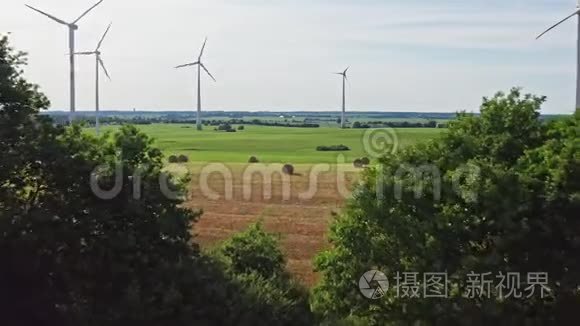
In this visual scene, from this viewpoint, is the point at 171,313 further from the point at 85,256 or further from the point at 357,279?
the point at 357,279

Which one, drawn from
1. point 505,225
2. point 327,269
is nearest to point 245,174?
point 327,269

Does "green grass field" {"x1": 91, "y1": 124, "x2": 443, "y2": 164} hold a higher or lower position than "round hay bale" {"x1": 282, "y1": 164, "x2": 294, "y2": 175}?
higher

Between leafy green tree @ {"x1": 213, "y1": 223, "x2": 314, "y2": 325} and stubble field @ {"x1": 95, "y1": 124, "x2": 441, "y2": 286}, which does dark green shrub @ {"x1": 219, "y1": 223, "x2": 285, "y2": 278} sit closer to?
leafy green tree @ {"x1": 213, "y1": 223, "x2": 314, "y2": 325}

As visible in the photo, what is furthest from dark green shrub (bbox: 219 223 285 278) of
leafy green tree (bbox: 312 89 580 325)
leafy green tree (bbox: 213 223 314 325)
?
leafy green tree (bbox: 312 89 580 325)

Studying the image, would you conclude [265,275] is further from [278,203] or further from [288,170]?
[288,170]

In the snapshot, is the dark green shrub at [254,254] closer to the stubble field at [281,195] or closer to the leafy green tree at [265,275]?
the leafy green tree at [265,275]

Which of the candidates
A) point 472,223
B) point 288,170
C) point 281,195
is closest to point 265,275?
point 472,223
